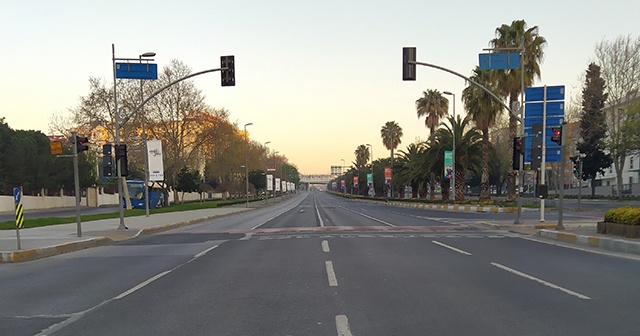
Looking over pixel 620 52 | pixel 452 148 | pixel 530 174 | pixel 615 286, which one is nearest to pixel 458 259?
pixel 615 286

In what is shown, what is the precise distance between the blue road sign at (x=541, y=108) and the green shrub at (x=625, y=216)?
837cm

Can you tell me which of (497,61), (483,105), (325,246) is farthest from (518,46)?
(325,246)

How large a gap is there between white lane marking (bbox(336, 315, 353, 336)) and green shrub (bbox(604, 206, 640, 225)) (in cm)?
1235

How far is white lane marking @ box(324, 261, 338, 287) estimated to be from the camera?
8414 mm

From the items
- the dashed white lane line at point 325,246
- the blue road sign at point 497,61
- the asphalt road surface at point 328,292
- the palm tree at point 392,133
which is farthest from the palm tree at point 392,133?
the asphalt road surface at point 328,292

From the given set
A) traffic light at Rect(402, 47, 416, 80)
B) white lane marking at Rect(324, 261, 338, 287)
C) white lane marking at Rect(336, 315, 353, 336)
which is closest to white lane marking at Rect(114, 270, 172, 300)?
white lane marking at Rect(324, 261, 338, 287)

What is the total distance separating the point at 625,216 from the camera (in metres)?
14.6

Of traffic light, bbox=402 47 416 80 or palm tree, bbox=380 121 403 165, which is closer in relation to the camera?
traffic light, bbox=402 47 416 80

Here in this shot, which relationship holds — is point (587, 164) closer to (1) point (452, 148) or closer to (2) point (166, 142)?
(1) point (452, 148)

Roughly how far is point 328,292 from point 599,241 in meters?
10.8

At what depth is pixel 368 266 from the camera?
33.8 ft

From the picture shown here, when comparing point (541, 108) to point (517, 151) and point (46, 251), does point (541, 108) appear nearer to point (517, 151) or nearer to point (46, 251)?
point (517, 151)

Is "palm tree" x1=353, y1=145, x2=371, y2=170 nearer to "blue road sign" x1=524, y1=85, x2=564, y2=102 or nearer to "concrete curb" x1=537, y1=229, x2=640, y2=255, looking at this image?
"blue road sign" x1=524, y1=85, x2=564, y2=102

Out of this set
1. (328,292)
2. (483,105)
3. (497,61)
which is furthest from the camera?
(483,105)
